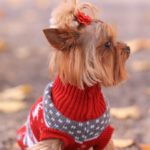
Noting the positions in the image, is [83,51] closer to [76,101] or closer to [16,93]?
[76,101]

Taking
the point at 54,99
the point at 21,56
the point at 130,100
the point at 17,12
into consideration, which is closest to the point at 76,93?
the point at 54,99

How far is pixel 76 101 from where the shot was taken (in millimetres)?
4160

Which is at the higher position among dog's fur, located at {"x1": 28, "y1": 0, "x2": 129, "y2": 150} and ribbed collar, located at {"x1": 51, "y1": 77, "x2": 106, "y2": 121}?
dog's fur, located at {"x1": 28, "y1": 0, "x2": 129, "y2": 150}

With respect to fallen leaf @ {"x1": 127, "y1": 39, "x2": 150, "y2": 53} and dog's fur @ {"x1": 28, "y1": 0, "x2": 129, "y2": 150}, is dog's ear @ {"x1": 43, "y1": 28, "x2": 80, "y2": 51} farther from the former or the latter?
fallen leaf @ {"x1": 127, "y1": 39, "x2": 150, "y2": 53}

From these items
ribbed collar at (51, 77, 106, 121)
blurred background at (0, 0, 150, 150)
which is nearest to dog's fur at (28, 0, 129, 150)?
ribbed collar at (51, 77, 106, 121)

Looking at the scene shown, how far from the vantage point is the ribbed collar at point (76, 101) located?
415cm

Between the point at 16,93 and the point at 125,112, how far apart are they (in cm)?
107

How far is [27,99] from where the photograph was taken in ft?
19.4

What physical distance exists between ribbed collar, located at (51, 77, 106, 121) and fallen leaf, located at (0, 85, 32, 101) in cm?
174

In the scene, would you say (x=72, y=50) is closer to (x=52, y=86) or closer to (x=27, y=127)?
(x=52, y=86)

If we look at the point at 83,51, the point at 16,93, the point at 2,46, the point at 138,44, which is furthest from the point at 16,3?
the point at 83,51

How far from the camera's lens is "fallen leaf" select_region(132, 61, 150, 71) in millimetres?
6706

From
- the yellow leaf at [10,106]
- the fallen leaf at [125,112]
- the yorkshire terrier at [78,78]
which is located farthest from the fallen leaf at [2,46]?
the yorkshire terrier at [78,78]

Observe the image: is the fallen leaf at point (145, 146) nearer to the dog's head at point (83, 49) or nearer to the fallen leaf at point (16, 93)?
the dog's head at point (83, 49)
